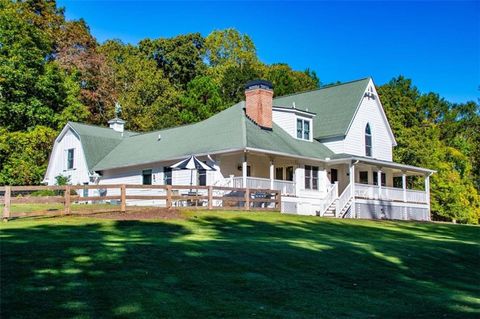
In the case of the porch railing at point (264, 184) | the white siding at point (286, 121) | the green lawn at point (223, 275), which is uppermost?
the white siding at point (286, 121)

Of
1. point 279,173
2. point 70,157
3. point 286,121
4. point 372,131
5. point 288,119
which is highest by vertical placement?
point 288,119

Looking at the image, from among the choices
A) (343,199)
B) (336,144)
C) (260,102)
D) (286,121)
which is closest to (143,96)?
(286,121)

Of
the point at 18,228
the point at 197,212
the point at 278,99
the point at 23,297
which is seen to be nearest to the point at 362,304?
the point at 23,297

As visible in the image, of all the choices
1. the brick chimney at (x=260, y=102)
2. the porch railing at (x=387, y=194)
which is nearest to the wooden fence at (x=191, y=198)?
the brick chimney at (x=260, y=102)

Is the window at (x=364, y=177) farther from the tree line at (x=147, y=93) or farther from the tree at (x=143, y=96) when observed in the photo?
the tree at (x=143, y=96)

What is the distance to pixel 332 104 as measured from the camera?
119 ft

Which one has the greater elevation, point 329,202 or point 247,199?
point 247,199

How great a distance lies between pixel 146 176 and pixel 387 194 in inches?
585

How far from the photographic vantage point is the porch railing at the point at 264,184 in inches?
1065

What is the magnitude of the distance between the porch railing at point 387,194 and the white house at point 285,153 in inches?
2.4

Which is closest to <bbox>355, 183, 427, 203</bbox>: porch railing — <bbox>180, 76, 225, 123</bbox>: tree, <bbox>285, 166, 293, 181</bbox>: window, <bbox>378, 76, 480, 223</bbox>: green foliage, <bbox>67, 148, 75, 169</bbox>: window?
<bbox>285, 166, 293, 181</bbox>: window

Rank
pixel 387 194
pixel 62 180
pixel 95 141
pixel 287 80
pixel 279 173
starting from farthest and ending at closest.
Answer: pixel 287 80 < pixel 95 141 < pixel 62 180 < pixel 387 194 < pixel 279 173

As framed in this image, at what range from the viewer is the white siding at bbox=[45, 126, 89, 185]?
124 ft

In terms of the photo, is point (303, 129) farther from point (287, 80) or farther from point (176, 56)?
point (176, 56)
